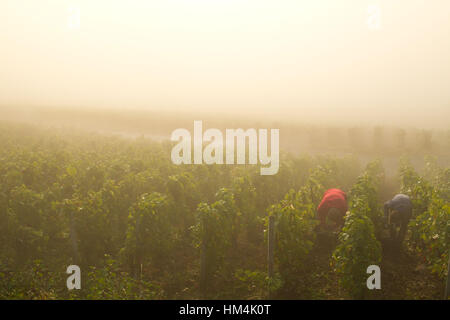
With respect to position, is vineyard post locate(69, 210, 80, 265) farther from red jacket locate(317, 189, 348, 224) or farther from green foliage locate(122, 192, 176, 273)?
red jacket locate(317, 189, 348, 224)

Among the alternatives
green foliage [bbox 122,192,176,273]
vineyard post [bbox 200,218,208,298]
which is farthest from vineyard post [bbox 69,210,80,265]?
vineyard post [bbox 200,218,208,298]

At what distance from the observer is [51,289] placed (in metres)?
6.61

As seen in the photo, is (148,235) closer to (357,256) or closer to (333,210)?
(357,256)

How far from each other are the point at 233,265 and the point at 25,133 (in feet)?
63.6

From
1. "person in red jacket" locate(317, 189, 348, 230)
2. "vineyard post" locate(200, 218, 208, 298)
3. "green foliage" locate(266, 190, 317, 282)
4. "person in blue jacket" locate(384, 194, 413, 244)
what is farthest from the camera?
"person in red jacket" locate(317, 189, 348, 230)

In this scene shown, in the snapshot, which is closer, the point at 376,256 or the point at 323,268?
the point at 376,256

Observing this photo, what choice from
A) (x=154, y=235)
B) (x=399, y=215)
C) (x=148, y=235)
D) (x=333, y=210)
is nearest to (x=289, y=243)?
(x=333, y=210)

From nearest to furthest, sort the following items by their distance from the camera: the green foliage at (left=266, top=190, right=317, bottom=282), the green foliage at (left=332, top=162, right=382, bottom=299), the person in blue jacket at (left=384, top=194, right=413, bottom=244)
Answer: the green foliage at (left=332, top=162, right=382, bottom=299) → the green foliage at (left=266, top=190, right=317, bottom=282) → the person in blue jacket at (left=384, top=194, right=413, bottom=244)

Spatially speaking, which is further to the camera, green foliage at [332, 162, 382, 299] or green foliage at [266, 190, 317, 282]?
green foliage at [266, 190, 317, 282]

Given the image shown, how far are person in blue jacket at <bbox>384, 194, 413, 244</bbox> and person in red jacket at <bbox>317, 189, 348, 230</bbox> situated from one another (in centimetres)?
126

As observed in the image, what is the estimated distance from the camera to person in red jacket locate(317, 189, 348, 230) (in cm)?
913
